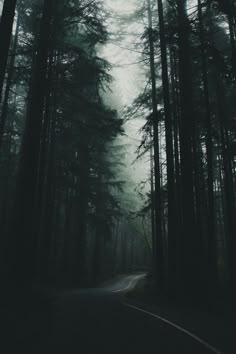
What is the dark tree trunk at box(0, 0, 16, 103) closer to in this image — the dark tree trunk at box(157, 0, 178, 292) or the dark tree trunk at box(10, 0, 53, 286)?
the dark tree trunk at box(10, 0, 53, 286)

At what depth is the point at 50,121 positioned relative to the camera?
19906 millimetres

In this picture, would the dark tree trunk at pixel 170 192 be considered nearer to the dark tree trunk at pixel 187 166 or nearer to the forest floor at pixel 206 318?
the dark tree trunk at pixel 187 166

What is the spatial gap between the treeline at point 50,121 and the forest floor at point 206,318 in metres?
4.38

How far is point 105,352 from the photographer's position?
500cm

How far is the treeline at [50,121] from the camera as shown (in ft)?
30.4

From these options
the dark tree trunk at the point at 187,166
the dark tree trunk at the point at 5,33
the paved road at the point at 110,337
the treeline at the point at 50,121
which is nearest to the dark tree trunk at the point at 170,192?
the dark tree trunk at the point at 187,166

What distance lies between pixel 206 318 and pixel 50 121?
1483cm

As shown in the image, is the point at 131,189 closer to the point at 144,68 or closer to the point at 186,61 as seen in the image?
the point at 144,68

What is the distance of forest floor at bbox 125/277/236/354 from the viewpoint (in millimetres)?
6277

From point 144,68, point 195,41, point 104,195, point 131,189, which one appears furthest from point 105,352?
point 131,189

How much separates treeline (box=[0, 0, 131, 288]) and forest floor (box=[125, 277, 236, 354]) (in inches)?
172

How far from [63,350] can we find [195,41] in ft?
54.8

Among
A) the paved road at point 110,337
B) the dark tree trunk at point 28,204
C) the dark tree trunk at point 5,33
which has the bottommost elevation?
the paved road at point 110,337

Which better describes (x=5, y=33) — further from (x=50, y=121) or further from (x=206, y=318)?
(x=50, y=121)
